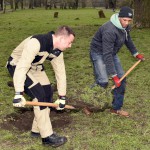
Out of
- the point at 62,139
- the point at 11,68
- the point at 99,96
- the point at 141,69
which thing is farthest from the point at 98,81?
the point at 141,69

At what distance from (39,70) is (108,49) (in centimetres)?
130

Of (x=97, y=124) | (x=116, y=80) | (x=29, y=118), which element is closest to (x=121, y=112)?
(x=97, y=124)

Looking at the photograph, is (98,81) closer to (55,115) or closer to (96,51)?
(96,51)

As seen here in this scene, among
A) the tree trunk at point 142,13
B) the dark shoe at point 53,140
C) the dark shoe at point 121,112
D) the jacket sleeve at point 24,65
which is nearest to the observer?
the jacket sleeve at point 24,65

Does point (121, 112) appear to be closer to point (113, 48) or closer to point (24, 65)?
point (113, 48)

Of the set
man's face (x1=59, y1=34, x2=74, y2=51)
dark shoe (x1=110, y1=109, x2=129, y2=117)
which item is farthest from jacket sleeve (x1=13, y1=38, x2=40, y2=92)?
dark shoe (x1=110, y1=109, x2=129, y2=117)

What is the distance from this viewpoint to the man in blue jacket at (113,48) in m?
5.88

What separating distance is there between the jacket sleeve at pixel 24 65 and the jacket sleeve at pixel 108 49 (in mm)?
1542

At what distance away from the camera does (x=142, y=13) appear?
20891 mm

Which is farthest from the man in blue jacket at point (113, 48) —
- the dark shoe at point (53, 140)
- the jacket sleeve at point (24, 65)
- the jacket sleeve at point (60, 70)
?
the jacket sleeve at point (24, 65)

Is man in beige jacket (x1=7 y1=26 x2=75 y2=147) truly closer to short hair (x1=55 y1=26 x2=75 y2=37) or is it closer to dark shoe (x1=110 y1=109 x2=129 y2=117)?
short hair (x1=55 y1=26 x2=75 y2=37)

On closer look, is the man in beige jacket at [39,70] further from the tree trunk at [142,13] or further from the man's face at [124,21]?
the tree trunk at [142,13]

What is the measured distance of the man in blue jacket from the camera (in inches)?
231

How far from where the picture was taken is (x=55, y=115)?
6.80m
